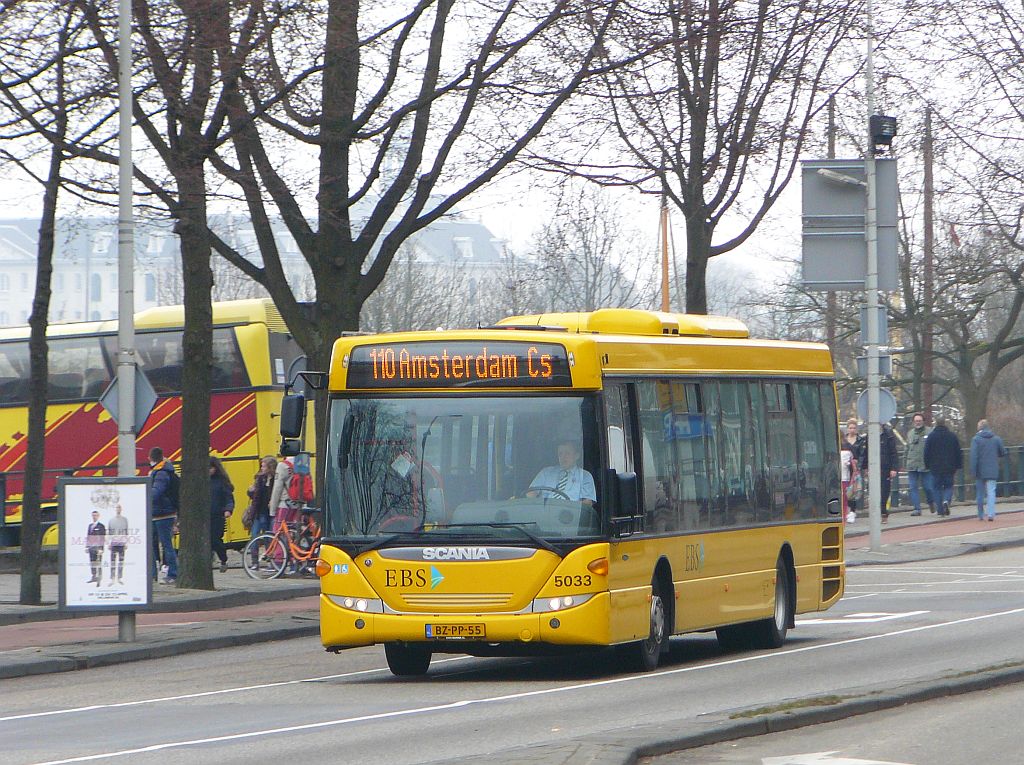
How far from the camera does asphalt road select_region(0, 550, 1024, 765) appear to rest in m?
9.66

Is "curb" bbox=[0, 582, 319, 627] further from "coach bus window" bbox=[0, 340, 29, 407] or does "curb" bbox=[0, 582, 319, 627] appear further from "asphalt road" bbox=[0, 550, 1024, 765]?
"coach bus window" bbox=[0, 340, 29, 407]

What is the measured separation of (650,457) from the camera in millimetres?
13938

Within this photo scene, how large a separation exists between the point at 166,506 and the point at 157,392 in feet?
23.3

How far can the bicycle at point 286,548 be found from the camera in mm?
25688

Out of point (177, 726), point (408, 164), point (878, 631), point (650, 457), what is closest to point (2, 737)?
point (177, 726)

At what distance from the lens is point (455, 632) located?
1280cm

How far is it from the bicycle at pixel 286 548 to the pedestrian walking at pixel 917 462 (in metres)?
14.9

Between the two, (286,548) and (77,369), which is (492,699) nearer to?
(286,548)

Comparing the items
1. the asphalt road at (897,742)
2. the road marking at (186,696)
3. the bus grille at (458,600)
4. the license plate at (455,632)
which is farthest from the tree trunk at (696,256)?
the asphalt road at (897,742)

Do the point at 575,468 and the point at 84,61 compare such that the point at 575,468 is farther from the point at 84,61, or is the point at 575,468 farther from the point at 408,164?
the point at 408,164

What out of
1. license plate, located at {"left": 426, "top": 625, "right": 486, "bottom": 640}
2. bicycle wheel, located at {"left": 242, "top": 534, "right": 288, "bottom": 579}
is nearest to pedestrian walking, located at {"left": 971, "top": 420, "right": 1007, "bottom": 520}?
bicycle wheel, located at {"left": 242, "top": 534, "right": 288, "bottom": 579}

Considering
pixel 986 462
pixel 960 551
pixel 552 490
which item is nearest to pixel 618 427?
pixel 552 490

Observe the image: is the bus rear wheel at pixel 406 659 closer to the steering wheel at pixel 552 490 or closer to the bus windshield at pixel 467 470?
the bus windshield at pixel 467 470

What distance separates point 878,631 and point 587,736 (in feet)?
28.2
